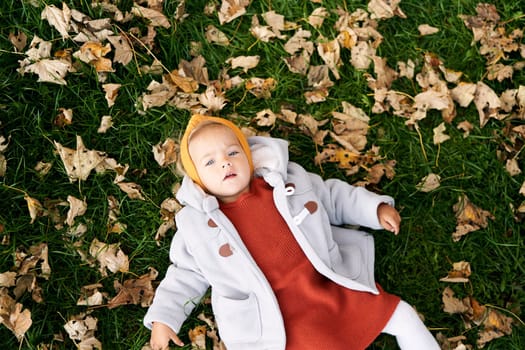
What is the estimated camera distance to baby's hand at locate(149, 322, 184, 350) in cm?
322

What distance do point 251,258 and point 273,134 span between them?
1131 mm

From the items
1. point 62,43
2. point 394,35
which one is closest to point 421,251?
point 394,35

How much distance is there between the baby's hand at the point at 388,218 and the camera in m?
3.35

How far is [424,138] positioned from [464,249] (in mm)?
836

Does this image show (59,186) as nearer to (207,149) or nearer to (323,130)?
(207,149)

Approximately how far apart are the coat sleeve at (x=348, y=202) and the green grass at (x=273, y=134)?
1.20ft

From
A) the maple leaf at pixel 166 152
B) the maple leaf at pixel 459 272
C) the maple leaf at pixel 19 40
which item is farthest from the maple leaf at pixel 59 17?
the maple leaf at pixel 459 272

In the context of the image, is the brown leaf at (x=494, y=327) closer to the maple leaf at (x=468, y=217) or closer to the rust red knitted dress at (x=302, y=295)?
the maple leaf at (x=468, y=217)

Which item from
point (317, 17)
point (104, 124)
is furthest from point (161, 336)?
point (317, 17)

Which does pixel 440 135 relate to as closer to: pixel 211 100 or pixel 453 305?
pixel 453 305

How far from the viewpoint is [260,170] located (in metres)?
3.43

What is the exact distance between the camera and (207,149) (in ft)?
10.6

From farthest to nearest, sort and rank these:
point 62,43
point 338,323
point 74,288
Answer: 1. point 62,43
2. point 74,288
3. point 338,323

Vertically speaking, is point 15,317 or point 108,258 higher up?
point 108,258
